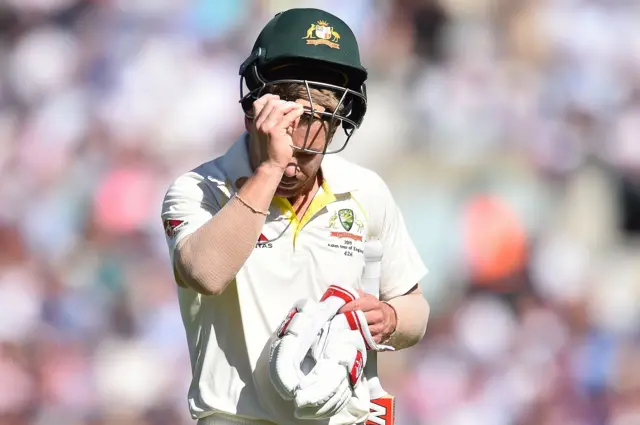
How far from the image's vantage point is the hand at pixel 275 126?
8.14ft

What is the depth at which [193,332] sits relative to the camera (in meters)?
2.74

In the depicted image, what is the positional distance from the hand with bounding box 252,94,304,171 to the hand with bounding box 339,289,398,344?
39 centimetres

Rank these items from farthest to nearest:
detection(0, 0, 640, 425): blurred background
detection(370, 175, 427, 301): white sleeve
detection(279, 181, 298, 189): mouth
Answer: detection(0, 0, 640, 425): blurred background
detection(370, 175, 427, 301): white sleeve
detection(279, 181, 298, 189): mouth

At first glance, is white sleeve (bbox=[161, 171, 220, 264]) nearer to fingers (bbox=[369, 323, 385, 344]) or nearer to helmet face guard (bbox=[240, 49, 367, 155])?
helmet face guard (bbox=[240, 49, 367, 155])

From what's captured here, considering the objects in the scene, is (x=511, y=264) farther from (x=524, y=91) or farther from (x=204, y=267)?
(x=204, y=267)

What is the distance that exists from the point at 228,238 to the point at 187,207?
0.23 metres

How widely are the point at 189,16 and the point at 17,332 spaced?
2.24m

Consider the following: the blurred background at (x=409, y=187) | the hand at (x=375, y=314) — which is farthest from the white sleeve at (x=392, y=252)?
the blurred background at (x=409, y=187)

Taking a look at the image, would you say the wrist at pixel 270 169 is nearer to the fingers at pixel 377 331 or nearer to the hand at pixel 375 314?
the hand at pixel 375 314

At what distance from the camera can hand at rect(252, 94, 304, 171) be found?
8.14ft

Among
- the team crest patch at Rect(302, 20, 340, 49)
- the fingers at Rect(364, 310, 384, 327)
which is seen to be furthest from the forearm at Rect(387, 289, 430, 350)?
the team crest patch at Rect(302, 20, 340, 49)

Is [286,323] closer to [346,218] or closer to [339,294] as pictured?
[339,294]

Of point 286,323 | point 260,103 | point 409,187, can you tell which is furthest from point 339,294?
point 409,187

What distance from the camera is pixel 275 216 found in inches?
107
